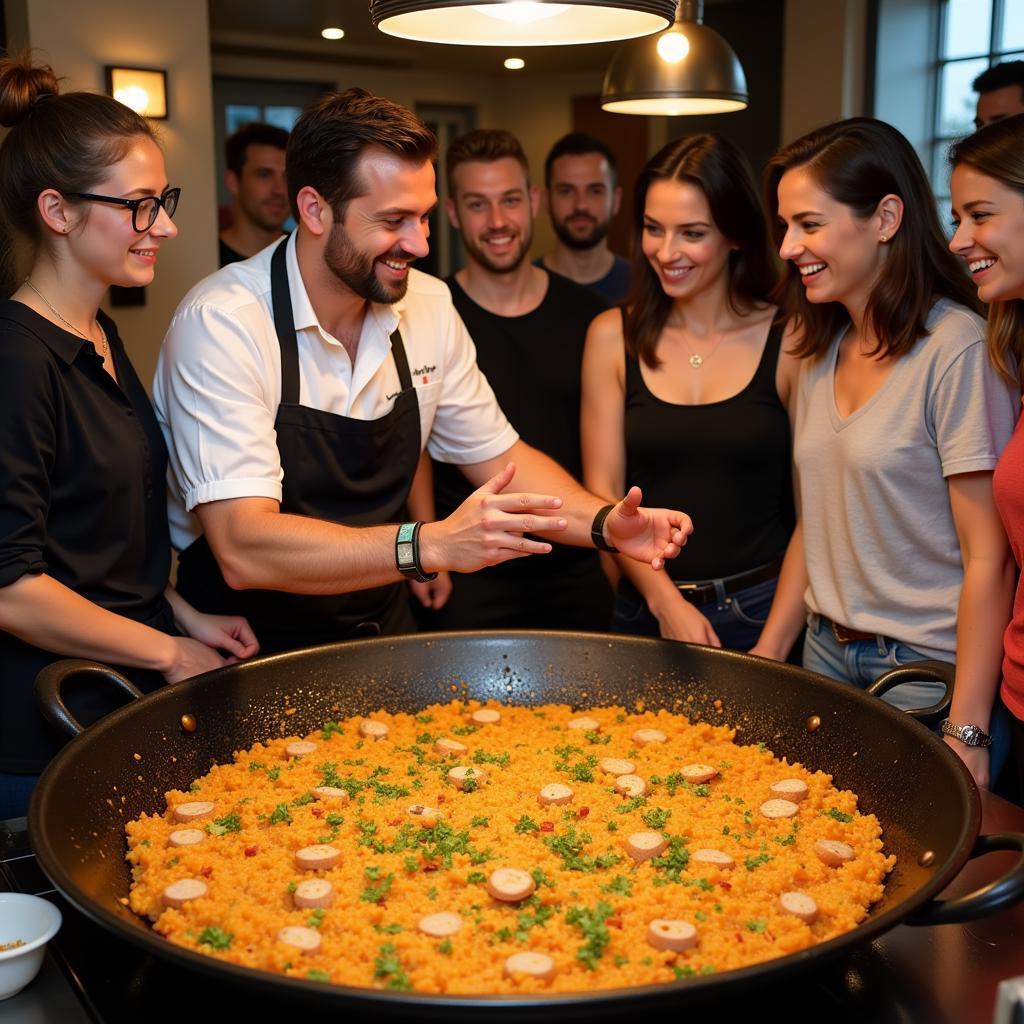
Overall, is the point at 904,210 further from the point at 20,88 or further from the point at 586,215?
the point at 586,215

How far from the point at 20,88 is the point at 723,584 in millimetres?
1639

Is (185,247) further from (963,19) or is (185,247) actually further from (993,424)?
(993,424)

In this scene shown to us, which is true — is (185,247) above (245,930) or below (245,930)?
above

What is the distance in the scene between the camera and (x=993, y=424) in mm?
2055

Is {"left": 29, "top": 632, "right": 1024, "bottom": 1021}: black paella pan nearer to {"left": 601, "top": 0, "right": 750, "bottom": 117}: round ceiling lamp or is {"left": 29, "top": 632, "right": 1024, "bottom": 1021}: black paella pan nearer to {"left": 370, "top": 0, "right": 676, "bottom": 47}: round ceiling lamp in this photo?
{"left": 370, "top": 0, "right": 676, "bottom": 47}: round ceiling lamp

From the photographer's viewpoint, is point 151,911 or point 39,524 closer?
point 151,911

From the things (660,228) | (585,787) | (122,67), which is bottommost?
(585,787)

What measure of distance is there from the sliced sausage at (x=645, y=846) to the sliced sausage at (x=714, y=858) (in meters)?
0.04

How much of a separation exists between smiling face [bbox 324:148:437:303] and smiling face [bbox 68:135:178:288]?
0.35m

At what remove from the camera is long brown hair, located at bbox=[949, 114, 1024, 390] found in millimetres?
1927

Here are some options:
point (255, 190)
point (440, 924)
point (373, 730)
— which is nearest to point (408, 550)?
point (373, 730)

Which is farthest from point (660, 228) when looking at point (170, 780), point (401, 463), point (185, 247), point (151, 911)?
point (185, 247)

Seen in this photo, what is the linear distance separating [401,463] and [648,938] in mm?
1293

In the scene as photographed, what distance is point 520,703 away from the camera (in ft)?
7.04
